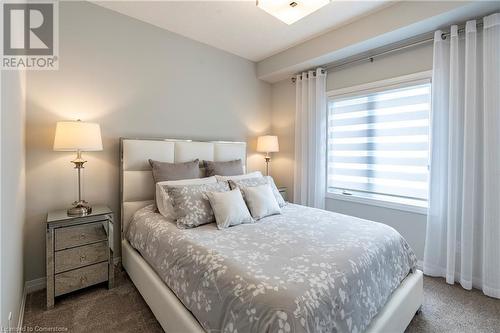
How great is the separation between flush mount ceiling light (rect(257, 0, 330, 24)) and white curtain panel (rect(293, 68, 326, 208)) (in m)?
1.49

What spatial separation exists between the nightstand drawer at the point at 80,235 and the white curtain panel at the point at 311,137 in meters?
2.61

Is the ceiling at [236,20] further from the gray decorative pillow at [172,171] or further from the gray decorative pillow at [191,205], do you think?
the gray decorative pillow at [191,205]

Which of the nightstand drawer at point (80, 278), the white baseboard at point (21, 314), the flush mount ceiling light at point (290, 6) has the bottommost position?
the white baseboard at point (21, 314)

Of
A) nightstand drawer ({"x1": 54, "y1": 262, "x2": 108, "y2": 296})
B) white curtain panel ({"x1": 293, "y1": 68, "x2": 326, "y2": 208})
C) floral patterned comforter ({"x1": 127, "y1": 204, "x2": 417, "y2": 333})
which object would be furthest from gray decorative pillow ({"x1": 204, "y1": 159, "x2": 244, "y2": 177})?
nightstand drawer ({"x1": 54, "y1": 262, "x2": 108, "y2": 296})

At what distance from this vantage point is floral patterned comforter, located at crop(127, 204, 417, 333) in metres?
1.06

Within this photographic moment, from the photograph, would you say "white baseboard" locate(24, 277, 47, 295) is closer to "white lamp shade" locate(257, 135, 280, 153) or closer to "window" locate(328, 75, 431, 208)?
"white lamp shade" locate(257, 135, 280, 153)

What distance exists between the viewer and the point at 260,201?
7.50ft

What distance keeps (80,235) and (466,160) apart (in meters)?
3.56

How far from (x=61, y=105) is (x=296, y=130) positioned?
2916mm

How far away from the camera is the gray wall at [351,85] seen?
267cm

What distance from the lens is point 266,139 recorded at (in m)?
3.70

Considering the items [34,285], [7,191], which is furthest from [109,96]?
[34,285]

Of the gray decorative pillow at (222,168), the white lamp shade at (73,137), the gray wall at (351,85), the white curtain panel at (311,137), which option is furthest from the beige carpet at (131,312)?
the white curtain panel at (311,137)

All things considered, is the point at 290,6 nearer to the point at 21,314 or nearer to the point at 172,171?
the point at 172,171
